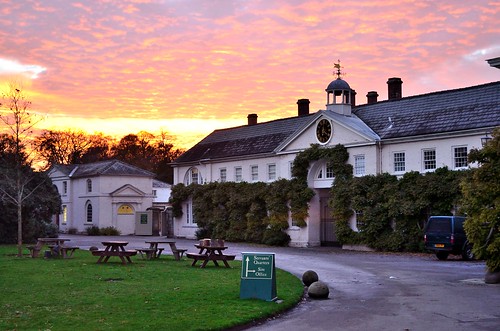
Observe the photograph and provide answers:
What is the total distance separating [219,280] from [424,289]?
5621 mm

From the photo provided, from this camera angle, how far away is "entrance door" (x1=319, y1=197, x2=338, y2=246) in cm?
4134

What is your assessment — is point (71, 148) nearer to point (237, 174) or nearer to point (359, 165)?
point (237, 174)

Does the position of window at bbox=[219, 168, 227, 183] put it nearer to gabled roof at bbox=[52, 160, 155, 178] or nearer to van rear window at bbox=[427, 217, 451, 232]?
gabled roof at bbox=[52, 160, 155, 178]

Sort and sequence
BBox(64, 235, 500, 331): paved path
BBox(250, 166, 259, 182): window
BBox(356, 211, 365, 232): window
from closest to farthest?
BBox(64, 235, 500, 331): paved path
BBox(356, 211, 365, 232): window
BBox(250, 166, 259, 182): window

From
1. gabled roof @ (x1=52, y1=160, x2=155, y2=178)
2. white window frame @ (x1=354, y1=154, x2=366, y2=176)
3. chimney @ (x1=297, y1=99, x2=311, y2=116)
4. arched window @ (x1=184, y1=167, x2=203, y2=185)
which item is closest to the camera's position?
white window frame @ (x1=354, y1=154, x2=366, y2=176)

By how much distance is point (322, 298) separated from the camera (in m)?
16.6

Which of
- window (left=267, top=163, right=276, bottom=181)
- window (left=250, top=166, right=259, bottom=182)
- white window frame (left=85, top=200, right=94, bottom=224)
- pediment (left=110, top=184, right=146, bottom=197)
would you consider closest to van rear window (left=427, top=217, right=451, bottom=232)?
window (left=267, top=163, right=276, bottom=181)

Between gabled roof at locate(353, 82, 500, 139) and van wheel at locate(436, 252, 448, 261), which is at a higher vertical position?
gabled roof at locate(353, 82, 500, 139)

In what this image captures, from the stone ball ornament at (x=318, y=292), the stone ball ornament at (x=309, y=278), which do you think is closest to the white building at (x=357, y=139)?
the stone ball ornament at (x=309, y=278)

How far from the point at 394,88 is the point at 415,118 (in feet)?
25.5

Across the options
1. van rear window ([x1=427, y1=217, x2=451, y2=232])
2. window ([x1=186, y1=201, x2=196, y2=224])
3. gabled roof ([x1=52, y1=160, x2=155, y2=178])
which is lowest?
van rear window ([x1=427, y1=217, x2=451, y2=232])

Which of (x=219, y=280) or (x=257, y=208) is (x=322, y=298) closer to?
(x=219, y=280)

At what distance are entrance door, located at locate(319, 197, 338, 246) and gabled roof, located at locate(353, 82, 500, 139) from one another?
5640mm

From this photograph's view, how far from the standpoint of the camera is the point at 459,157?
3356cm
